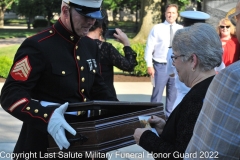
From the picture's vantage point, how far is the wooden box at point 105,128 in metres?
2.58

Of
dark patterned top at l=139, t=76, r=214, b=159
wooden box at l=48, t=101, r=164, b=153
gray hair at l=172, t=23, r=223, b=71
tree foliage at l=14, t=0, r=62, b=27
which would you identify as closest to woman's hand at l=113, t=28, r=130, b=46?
wooden box at l=48, t=101, r=164, b=153

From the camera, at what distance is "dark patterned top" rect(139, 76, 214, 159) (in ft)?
7.85

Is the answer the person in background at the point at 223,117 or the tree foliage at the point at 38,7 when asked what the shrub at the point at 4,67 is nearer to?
the person in background at the point at 223,117

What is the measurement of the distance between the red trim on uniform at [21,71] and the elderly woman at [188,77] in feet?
2.23

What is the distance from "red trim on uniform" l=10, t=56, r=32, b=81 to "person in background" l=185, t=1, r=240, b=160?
1.32 metres

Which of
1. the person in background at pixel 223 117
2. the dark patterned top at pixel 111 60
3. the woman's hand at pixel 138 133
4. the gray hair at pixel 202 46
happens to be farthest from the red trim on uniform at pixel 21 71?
the dark patterned top at pixel 111 60

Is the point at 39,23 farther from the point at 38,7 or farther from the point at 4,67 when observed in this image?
the point at 4,67

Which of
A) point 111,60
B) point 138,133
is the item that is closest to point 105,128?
point 138,133

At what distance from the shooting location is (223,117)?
5.57 feet

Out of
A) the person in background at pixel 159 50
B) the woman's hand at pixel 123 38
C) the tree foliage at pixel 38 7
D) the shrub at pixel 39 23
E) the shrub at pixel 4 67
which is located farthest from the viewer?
the shrub at pixel 39 23

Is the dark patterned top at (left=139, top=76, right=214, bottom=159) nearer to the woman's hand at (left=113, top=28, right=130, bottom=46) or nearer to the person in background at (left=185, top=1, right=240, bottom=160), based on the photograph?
the person in background at (left=185, top=1, right=240, bottom=160)

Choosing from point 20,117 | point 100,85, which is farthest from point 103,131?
point 100,85

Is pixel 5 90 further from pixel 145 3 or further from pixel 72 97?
pixel 145 3

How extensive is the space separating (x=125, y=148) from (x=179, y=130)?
446 cm
